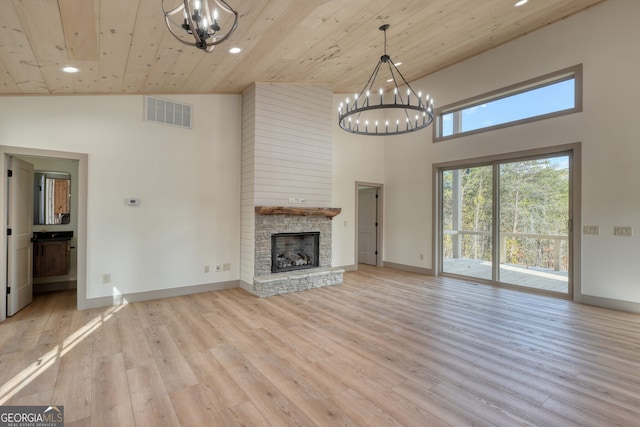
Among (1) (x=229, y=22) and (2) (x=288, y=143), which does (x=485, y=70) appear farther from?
(1) (x=229, y=22)

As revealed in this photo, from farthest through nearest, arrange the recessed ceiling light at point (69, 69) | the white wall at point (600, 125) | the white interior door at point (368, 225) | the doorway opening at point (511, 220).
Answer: the white interior door at point (368, 225)
the doorway opening at point (511, 220)
the white wall at point (600, 125)
the recessed ceiling light at point (69, 69)

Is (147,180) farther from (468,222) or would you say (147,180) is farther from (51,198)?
(468,222)

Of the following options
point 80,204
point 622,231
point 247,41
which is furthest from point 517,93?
point 80,204

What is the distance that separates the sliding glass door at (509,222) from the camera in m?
4.86

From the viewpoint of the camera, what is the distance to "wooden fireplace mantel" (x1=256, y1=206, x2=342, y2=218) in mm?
4996

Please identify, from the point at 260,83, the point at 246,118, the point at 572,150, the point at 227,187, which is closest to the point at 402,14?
the point at 260,83

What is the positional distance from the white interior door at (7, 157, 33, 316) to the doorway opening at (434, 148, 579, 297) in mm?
6853

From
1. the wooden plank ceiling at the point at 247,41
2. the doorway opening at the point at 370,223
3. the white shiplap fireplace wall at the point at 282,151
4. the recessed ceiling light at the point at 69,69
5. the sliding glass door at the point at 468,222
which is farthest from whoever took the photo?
the doorway opening at the point at 370,223

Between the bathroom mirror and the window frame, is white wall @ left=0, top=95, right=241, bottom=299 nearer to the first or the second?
the bathroom mirror

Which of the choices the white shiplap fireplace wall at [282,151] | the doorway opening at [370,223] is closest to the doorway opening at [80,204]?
the white shiplap fireplace wall at [282,151]

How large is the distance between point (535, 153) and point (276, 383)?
17.2 ft

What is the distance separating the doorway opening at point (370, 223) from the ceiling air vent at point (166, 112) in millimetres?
3939

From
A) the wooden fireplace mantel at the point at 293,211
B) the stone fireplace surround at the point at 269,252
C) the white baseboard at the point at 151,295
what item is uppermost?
the wooden fireplace mantel at the point at 293,211

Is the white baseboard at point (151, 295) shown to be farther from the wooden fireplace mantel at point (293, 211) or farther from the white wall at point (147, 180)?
the wooden fireplace mantel at point (293, 211)
